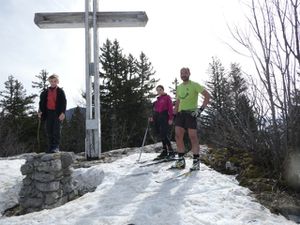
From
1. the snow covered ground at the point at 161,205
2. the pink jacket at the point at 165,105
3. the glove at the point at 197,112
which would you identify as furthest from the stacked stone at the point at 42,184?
the pink jacket at the point at 165,105

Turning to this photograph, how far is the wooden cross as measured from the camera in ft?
32.9

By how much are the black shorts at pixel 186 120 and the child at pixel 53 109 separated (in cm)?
234

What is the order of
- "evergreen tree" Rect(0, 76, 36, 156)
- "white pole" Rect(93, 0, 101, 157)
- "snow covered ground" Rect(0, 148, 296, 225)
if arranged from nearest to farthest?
1. "snow covered ground" Rect(0, 148, 296, 225)
2. "white pole" Rect(93, 0, 101, 157)
3. "evergreen tree" Rect(0, 76, 36, 156)

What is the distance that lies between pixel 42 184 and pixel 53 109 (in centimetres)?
153

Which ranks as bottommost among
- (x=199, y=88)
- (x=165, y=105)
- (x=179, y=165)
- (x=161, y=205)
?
(x=161, y=205)

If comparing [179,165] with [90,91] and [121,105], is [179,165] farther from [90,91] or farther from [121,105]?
[121,105]

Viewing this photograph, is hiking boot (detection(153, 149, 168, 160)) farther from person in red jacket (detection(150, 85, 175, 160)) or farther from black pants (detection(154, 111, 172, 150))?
black pants (detection(154, 111, 172, 150))

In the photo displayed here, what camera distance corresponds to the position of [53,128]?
25.1 feet

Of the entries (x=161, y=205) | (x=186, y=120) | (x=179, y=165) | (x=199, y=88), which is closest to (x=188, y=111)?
(x=186, y=120)

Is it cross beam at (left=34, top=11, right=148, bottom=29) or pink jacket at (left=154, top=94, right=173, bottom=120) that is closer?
pink jacket at (left=154, top=94, right=173, bottom=120)

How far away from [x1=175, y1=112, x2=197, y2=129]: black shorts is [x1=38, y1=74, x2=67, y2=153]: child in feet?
7.69

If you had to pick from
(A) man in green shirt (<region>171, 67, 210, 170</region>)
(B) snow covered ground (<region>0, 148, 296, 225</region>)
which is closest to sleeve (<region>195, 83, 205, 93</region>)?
(A) man in green shirt (<region>171, 67, 210, 170</region>)

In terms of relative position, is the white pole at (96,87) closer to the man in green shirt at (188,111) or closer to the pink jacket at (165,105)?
the pink jacket at (165,105)

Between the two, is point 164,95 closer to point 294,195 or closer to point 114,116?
point 294,195
